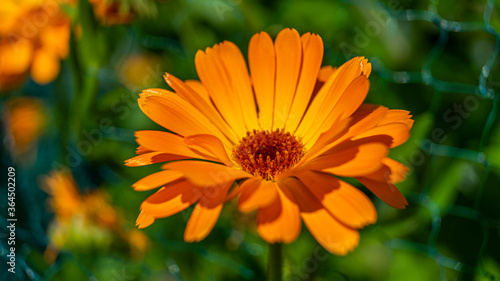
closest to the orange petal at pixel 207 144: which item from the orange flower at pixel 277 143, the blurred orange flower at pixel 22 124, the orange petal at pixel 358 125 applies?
the orange flower at pixel 277 143

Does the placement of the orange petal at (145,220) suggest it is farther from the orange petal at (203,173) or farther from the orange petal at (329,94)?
the orange petal at (329,94)

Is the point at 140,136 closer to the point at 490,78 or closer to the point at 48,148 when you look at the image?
the point at 490,78

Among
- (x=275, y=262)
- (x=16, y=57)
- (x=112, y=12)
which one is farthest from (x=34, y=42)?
(x=275, y=262)

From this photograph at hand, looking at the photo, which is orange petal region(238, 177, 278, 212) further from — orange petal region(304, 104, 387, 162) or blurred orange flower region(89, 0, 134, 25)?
blurred orange flower region(89, 0, 134, 25)

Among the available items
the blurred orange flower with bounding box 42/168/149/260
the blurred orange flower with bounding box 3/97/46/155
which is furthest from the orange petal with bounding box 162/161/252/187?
the blurred orange flower with bounding box 3/97/46/155

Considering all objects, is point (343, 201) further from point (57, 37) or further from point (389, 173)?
point (57, 37)

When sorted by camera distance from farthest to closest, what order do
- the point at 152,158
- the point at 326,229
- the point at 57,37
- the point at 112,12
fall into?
1. the point at 57,37
2. the point at 112,12
3. the point at 152,158
4. the point at 326,229
